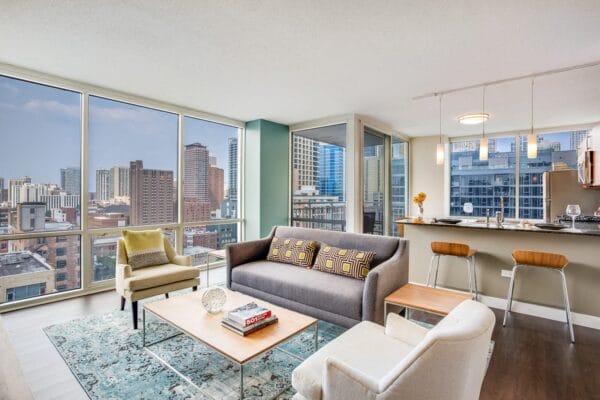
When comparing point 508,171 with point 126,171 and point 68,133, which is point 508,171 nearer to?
point 126,171

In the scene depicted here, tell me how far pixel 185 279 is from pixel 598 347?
12.7ft

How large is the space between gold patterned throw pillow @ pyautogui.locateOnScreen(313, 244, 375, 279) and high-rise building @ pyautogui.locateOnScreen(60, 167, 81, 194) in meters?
3.09

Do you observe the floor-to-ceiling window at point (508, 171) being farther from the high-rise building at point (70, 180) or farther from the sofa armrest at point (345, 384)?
the high-rise building at point (70, 180)

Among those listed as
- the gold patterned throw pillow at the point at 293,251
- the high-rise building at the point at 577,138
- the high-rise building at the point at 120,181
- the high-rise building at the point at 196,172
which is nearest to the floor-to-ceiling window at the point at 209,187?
the high-rise building at the point at 196,172

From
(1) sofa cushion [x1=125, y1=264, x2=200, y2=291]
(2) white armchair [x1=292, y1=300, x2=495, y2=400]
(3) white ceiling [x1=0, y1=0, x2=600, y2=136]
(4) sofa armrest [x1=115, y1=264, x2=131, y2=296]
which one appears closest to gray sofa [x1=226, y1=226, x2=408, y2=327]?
(1) sofa cushion [x1=125, y1=264, x2=200, y2=291]

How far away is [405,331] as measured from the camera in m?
1.82

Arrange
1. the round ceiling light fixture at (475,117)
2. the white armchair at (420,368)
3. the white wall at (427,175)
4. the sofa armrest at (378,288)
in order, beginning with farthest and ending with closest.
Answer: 1. the white wall at (427,175)
2. the round ceiling light fixture at (475,117)
3. the sofa armrest at (378,288)
4. the white armchair at (420,368)

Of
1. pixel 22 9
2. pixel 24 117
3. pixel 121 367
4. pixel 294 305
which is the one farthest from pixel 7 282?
pixel 294 305

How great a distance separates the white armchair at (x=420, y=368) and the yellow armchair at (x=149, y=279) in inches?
81.8

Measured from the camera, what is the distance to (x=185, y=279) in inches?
131

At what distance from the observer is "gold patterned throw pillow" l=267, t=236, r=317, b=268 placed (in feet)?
11.4

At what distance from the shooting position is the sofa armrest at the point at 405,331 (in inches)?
69.9

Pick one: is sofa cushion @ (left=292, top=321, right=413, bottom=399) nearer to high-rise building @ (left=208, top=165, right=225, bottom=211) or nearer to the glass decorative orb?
the glass decorative orb

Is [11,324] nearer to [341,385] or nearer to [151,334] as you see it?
[151,334]
